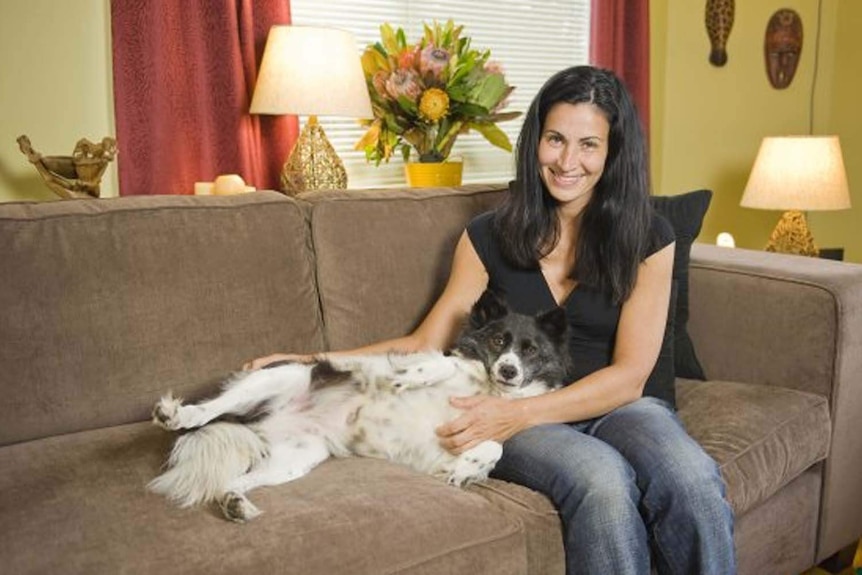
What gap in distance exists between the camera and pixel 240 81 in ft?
9.13

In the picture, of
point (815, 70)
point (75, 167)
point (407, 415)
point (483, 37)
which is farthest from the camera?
point (815, 70)

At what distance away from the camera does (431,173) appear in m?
2.88

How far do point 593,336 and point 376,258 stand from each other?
634mm

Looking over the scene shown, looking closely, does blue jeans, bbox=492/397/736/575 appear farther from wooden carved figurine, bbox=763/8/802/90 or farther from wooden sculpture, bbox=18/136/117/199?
wooden carved figurine, bbox=763/8/802/90

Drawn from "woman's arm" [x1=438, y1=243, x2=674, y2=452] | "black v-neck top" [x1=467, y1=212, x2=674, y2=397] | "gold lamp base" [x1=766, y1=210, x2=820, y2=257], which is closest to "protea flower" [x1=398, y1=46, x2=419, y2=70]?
"black v-neck top" [x1=467, y1=212, x2=674, y2=397]

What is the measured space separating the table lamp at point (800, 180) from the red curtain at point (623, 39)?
67cm

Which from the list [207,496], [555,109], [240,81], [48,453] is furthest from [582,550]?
[240,81]

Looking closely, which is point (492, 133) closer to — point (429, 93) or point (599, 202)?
point (429, 93)

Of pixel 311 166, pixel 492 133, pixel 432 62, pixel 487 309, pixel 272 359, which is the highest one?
pixel 432 62

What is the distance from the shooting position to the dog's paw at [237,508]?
1392mm

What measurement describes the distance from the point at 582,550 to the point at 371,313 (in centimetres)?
90

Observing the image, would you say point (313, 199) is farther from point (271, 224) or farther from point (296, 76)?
point (296, 76)

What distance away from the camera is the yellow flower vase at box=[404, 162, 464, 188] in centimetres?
287

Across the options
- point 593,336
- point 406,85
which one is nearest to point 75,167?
point 406,85
